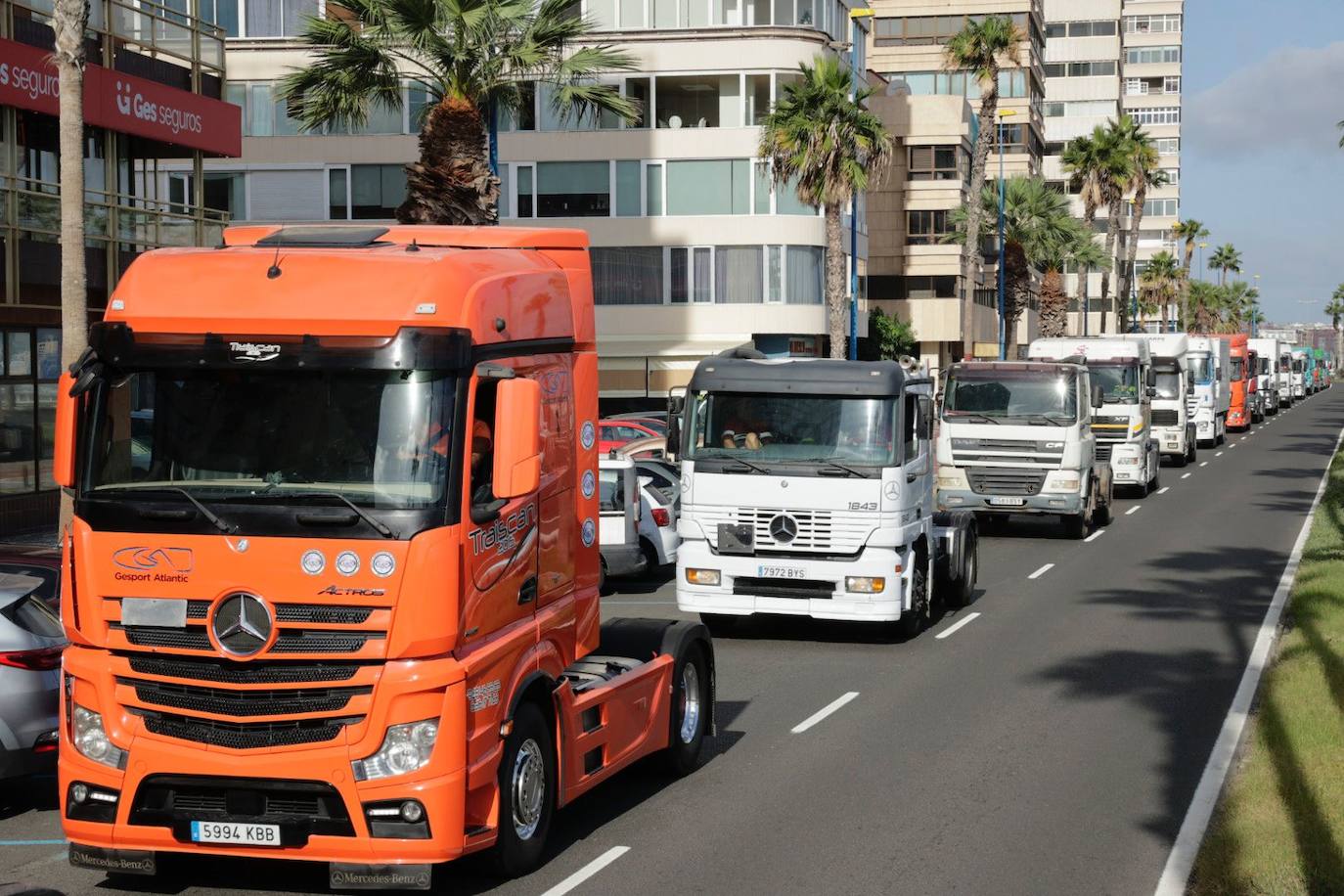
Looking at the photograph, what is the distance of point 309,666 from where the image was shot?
7801mm

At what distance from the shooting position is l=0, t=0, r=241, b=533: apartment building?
2492cm

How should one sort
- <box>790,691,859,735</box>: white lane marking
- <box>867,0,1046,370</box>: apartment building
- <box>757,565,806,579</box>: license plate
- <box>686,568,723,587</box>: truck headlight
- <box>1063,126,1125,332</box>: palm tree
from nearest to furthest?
<box>790,691,859,735</box>: white lane marking
<box>757,565,806,579</box>: license plate
<box>686,568,723,587</box>: truck headlight
<box>1063,126,1125,332</box>: palm tree
<box>867,0,1046,370</box>: apartment building

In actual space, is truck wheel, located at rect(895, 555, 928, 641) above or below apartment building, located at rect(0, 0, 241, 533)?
below

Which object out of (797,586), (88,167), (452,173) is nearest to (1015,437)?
(452,173)

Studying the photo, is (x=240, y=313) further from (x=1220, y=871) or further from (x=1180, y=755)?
(x=1180, y=755)

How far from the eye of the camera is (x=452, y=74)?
27047 millimetres

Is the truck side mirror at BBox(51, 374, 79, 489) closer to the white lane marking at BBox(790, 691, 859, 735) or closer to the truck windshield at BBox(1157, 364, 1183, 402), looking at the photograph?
the white lane marking at BBox(790, 691, 859, 735)

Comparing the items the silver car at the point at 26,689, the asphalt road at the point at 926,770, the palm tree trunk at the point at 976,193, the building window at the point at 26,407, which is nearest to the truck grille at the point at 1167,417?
the palm tree trunk at the point at 976,193

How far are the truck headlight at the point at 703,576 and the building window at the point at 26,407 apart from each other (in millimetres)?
13021

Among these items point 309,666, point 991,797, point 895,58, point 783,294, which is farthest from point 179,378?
point 895,58

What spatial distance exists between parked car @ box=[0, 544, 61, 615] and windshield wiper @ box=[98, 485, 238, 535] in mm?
3114

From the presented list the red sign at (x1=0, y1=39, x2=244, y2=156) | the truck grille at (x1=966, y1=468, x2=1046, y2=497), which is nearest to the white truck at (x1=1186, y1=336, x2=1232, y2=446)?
the truck grille at (x1=966, y1=468, x2=1046, y2=497)

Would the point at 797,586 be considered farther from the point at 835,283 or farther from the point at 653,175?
the point at 653,175

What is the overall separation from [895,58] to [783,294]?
3980 cm
